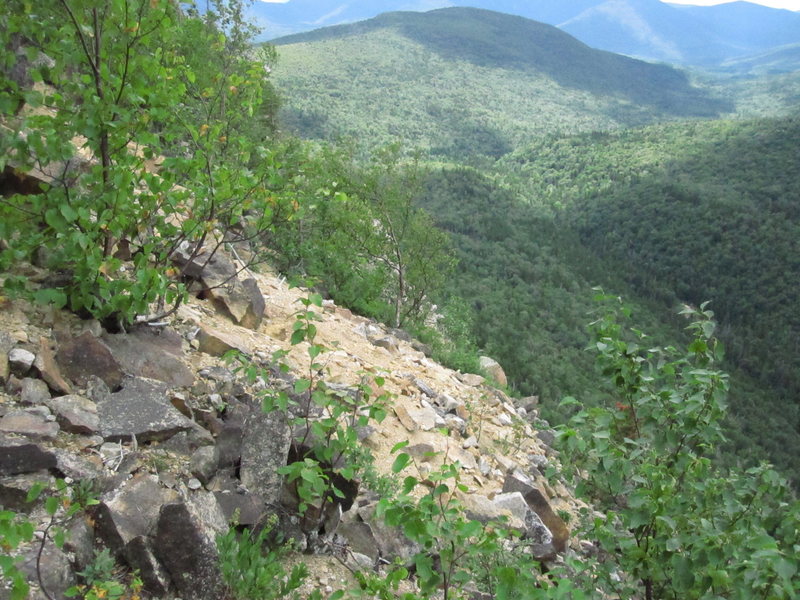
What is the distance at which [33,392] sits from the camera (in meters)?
3.57

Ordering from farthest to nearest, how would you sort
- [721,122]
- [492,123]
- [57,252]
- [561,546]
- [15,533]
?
[492,123] < [721,122] < [561,546] < [57,252] < [15,533]

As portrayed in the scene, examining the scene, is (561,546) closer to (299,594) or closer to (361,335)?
(299,594)

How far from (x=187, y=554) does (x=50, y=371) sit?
170 centimetres

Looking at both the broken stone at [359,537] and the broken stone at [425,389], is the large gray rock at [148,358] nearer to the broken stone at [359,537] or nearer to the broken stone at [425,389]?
the broken stone at [359,537]

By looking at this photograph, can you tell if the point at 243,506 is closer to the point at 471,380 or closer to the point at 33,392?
the point at 33,392

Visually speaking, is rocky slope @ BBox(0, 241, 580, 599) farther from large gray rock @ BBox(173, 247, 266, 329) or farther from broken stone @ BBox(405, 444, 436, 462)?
large gray rock @ BBox(173, 247, 266, 329)

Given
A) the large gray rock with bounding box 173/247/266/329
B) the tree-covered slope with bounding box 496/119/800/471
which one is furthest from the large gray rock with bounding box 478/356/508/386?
the tree-covered slope with bounding box 496/119/800/471

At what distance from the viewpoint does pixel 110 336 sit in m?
4.50

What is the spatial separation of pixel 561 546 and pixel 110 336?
496cm

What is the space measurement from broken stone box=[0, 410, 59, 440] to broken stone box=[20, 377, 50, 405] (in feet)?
0.44

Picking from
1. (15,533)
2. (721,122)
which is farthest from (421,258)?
(721,122)

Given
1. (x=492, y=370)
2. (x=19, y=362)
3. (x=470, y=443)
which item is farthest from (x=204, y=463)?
(x=492, y=370)

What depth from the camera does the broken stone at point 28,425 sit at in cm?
326

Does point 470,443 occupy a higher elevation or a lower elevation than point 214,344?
lower
